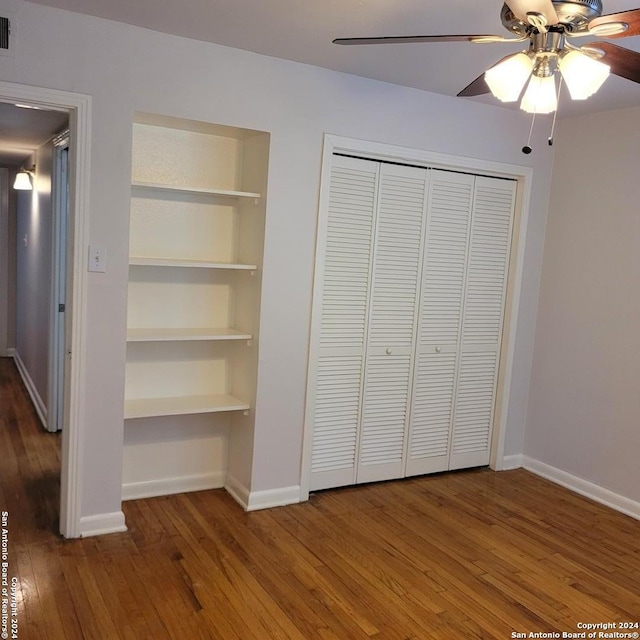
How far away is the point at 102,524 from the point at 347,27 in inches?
100

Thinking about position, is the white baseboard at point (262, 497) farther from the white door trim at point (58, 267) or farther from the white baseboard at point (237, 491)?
the white door trim at point (58, 267)

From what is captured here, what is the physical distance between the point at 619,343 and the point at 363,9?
250cm

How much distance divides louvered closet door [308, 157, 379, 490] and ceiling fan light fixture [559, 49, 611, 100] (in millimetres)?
1767

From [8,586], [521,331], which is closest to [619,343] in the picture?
[521,331]

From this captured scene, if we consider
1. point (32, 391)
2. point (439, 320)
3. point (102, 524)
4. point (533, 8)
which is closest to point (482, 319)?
point (439, 320)

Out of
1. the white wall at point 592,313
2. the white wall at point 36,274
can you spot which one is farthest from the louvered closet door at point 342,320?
the white wall at point 36,274

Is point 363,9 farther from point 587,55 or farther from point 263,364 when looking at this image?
point 263,364

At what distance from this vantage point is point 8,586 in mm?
2578

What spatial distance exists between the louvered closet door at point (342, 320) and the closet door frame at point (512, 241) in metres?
0.04

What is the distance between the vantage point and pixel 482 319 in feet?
13.9

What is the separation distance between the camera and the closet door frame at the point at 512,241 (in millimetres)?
3494

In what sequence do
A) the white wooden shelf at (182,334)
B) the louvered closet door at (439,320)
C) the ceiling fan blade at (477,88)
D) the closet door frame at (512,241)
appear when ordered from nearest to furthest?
the ceiling fan blade at (477,88) < the white wooden shelf at (182,334) < the closet door frame at (512,241) < the louvered closet door at (439,320)

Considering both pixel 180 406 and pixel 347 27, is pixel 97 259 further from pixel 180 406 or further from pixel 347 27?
pixel 347 27

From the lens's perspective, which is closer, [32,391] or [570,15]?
[570,15]
